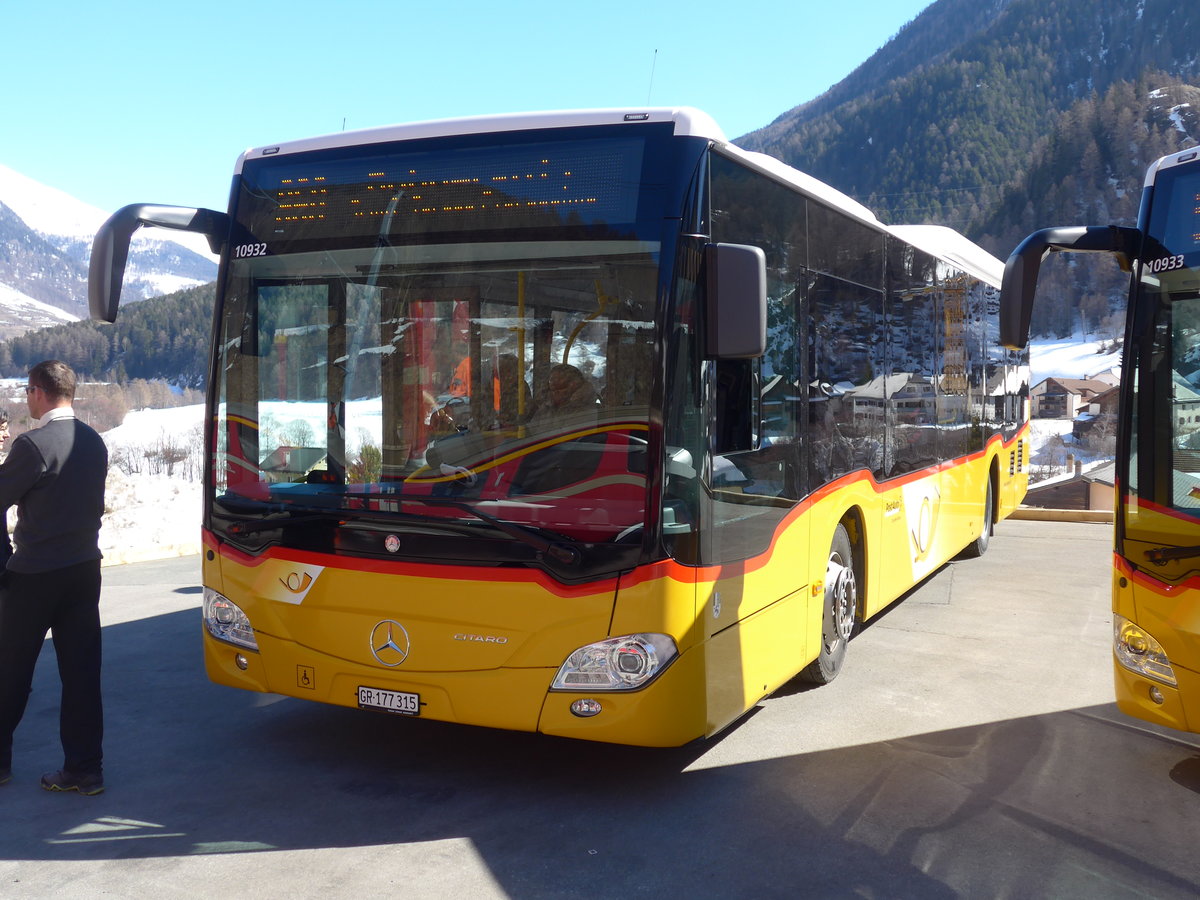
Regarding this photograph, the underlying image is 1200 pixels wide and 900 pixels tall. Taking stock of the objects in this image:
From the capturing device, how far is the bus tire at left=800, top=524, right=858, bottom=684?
648 centimetres

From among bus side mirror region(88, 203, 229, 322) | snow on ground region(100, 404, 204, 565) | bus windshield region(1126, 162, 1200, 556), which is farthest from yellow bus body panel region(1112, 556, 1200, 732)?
snow on ground region(100, 404, 204, 565)

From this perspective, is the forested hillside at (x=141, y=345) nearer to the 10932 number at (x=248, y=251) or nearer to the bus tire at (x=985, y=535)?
the bus tire at (x=985, y=535)

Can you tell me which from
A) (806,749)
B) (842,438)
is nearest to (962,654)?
(842,438)

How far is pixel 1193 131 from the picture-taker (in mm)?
142250

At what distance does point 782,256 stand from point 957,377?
474 cm

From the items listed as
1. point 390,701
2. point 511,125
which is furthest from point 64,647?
point 511,125

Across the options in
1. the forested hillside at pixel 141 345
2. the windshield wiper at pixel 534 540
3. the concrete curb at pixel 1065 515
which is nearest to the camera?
the windshield wiper at pixel 534 540

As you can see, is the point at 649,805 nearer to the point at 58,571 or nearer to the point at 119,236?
the point at 58,571

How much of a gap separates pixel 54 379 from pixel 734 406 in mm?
2961

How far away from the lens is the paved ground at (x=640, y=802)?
402 centimetres

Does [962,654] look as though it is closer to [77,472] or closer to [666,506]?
[666,506]

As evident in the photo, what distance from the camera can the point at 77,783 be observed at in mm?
4871

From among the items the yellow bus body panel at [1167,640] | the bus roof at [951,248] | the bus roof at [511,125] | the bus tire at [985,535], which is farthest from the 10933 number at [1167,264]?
the bus tire at [985,535]

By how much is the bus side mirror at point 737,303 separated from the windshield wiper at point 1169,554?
6.21 ft
